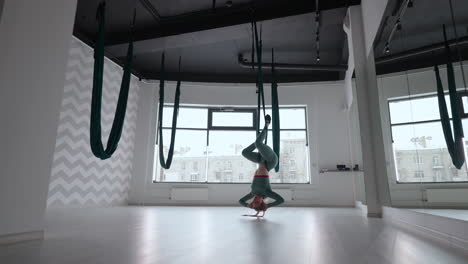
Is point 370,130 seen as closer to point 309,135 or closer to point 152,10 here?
point 309,135

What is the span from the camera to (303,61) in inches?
254

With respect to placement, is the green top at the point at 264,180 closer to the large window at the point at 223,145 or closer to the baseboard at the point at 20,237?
the baseboard at the point at 20,237

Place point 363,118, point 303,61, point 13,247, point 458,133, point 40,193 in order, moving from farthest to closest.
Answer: point 303,61, point 363,118, point 40,193, point 458,133, point 13,247

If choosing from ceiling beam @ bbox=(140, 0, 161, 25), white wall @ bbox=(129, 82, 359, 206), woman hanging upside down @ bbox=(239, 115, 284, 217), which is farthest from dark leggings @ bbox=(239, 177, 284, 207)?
ceiling beam @ bbox=(140, 0, 161, 25)

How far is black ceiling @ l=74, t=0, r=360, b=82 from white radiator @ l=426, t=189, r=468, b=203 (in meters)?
3.08

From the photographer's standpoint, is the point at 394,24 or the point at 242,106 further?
the point at 242,106

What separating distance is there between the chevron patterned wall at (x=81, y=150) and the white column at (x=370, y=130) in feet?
15.9

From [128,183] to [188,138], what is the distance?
1.81 metres

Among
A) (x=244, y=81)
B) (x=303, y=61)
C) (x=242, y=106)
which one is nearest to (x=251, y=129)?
(x=242, y=106)

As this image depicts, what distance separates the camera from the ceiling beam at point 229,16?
14.2 feet

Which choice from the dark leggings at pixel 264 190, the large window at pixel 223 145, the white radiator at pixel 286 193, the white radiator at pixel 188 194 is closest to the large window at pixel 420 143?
the dark leggings at pixel 264 190

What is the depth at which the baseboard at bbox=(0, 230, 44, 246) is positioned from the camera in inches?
62.1

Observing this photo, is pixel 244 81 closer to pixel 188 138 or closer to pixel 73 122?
pixel 188 138

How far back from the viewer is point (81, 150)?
5.23 m
